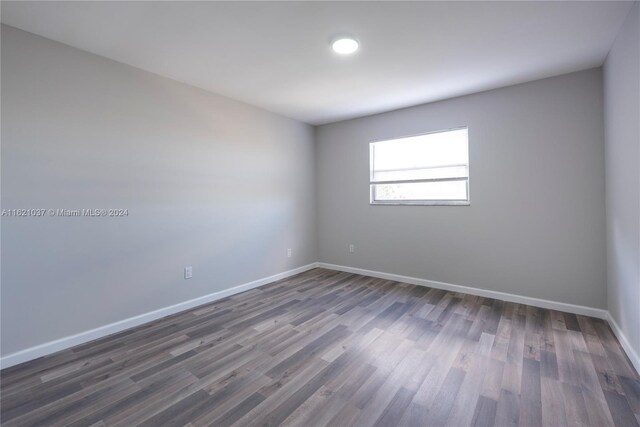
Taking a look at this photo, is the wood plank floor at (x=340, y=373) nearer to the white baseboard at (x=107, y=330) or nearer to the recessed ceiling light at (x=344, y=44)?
the white baseboard at (x=107, y=330)

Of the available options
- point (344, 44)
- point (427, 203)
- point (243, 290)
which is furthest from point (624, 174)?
point (243, 290)

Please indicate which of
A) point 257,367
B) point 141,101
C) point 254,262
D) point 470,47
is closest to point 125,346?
point 257,367

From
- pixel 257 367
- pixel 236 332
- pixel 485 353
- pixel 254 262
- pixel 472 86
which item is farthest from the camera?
pixel 254 262

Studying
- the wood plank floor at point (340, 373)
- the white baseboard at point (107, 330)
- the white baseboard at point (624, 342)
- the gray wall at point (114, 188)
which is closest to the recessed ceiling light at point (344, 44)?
the gray wall at point (114, 188)

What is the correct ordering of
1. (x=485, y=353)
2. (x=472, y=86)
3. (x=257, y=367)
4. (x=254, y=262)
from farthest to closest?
(x=254, y=262)
(x=472, y=86)
(x=485, y=353)
(x=257, y=367)

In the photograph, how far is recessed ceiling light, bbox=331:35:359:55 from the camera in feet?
7.17

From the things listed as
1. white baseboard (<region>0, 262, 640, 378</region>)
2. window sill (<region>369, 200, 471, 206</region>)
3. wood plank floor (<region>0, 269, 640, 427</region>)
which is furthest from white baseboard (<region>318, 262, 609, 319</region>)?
window sill (<region>369, 200, 471, 206</region>)

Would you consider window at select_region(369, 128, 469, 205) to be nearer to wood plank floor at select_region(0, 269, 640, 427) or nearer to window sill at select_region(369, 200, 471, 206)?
window sill at select_region(369, 200, 471, 206)

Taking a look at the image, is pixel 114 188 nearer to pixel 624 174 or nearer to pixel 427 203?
pixel 427 203

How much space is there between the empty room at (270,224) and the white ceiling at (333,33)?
0.02m

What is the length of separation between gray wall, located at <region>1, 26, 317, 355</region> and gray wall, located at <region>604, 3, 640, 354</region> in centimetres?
361

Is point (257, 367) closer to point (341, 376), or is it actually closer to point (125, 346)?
point (341, 376)

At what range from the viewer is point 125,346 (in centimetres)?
232

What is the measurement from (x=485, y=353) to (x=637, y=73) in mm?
2210
